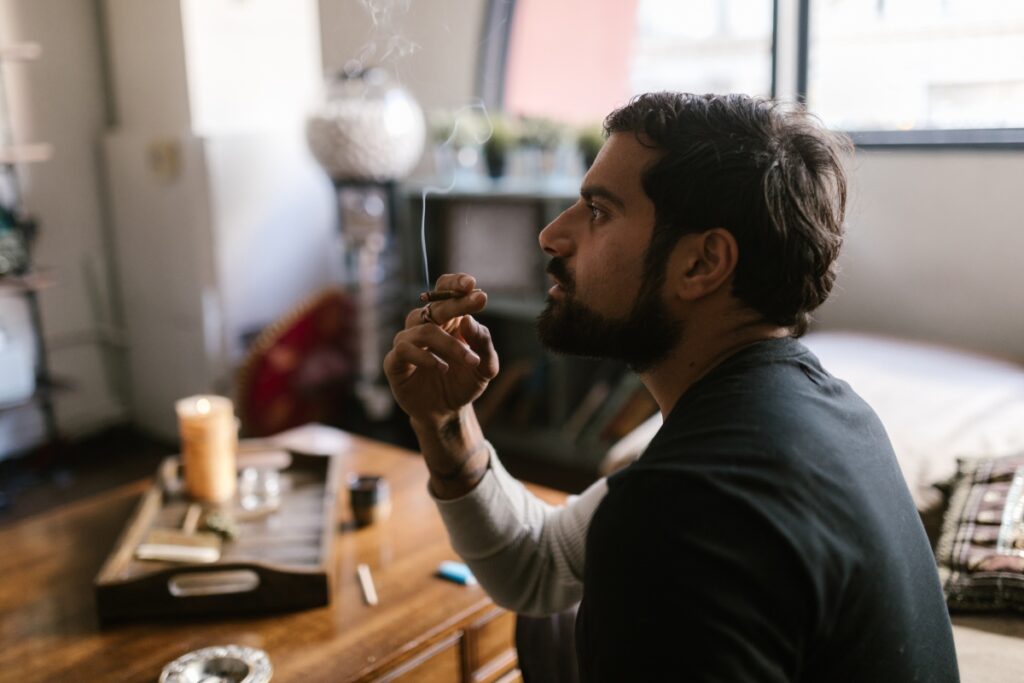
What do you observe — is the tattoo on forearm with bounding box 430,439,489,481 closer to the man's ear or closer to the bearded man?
the bearded man

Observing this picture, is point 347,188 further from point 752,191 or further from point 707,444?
point 707,444

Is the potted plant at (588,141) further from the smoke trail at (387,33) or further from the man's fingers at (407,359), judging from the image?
the man's fingers at (407,359)

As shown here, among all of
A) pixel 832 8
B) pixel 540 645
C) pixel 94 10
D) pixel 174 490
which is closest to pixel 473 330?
pixel 540 645

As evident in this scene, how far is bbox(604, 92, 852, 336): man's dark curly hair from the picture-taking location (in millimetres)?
968

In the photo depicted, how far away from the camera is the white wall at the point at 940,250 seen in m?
2.70

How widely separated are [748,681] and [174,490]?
1.37 m

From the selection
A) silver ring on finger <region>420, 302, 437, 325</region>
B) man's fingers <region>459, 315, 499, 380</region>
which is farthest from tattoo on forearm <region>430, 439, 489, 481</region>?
silver ring on finger <region>420, 302, 437, 325</region>

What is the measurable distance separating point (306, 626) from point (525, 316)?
7.27 ft

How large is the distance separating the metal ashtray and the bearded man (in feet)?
1.00

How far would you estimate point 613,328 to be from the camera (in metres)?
1.02

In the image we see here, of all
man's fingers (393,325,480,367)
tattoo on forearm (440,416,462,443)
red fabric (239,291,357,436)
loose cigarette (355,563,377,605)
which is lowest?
red fabric (239,291,357,436)

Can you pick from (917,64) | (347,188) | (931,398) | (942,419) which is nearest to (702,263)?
(942,419)

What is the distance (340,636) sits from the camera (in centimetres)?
131

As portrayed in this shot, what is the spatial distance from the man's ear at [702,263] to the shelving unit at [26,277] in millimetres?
2918
